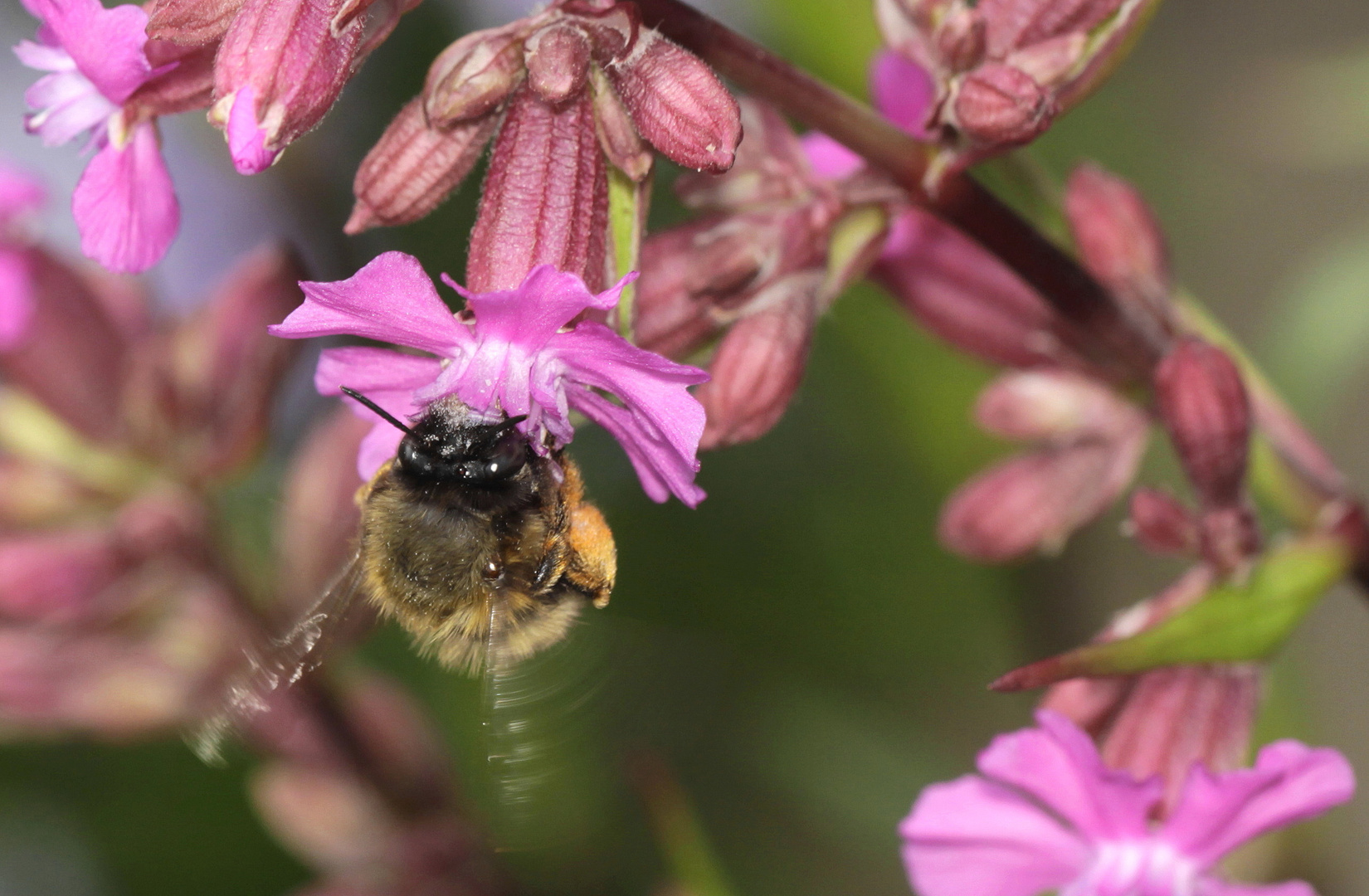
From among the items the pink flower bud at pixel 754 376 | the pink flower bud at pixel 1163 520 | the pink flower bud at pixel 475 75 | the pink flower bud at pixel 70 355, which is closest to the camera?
the pink flower bud at pixel 475 75

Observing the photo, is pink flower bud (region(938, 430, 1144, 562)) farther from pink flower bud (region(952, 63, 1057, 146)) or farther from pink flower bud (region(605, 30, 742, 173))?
pink flower bud (region(605, 30, 742, 173))

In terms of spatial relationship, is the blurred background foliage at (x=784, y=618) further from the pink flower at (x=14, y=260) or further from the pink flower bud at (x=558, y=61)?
the pink flower bud at (x=558, y=61)

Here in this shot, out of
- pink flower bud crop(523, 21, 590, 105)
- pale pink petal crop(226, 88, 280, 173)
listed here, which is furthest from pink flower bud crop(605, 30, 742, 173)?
pale pink petal crop(226, 88, 280, 173)

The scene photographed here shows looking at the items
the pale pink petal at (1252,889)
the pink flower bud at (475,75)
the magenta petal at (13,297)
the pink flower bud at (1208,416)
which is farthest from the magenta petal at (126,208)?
the pale pink petal at (1252,889)

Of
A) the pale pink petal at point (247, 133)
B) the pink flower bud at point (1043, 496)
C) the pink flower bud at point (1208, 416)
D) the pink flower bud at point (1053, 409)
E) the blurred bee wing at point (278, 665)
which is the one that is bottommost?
the blurred bee wing at point (278, 665)

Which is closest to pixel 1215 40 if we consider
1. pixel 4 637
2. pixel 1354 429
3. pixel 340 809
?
pixel 1354 429

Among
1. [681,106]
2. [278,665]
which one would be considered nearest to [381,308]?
[681,106]

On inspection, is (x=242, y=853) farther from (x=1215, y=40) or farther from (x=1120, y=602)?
(x=1215, y=40)
